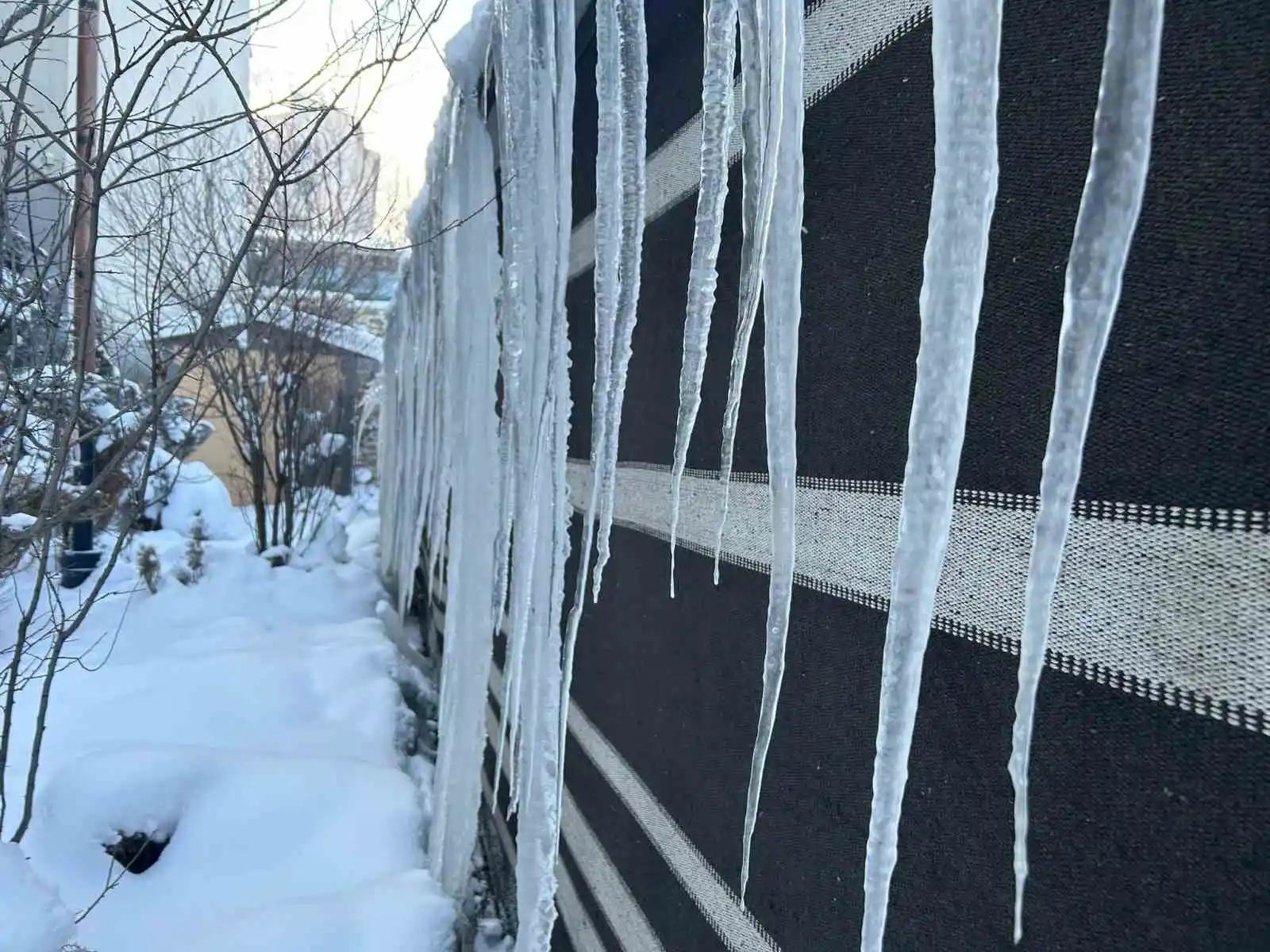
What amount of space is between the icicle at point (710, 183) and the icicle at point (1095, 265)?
1.49 ft

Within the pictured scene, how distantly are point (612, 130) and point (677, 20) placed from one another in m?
0.49

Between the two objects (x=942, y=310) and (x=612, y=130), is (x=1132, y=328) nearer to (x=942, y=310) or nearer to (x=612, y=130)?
(x=942, y=310)

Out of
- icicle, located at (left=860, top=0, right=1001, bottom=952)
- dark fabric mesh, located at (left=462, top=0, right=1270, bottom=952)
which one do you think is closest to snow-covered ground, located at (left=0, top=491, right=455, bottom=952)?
dark fabric mesh, located at (left=462, top=0, right=1270, bottom=952)

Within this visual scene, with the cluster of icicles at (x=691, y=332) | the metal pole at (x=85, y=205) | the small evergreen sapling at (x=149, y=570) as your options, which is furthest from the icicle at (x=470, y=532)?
the small evergreen sapling at (x=149, y=570)

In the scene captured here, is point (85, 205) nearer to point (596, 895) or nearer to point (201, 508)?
point (596, 895)

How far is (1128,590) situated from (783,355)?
39 centimetres

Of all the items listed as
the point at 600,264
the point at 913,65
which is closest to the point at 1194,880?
the point at 913,65

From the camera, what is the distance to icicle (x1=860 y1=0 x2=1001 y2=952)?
21.2 inches

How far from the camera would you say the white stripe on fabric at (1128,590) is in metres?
0.50

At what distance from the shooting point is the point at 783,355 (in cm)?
81

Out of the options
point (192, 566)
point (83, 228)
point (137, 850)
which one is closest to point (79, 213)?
point (83, 228)

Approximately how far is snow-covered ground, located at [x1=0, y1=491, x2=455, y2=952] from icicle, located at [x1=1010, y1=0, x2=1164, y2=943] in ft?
5.93

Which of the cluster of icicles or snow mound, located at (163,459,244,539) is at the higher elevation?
the cluster of icicles

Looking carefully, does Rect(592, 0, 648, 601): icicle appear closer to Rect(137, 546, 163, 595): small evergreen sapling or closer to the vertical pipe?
the vertical pipe
